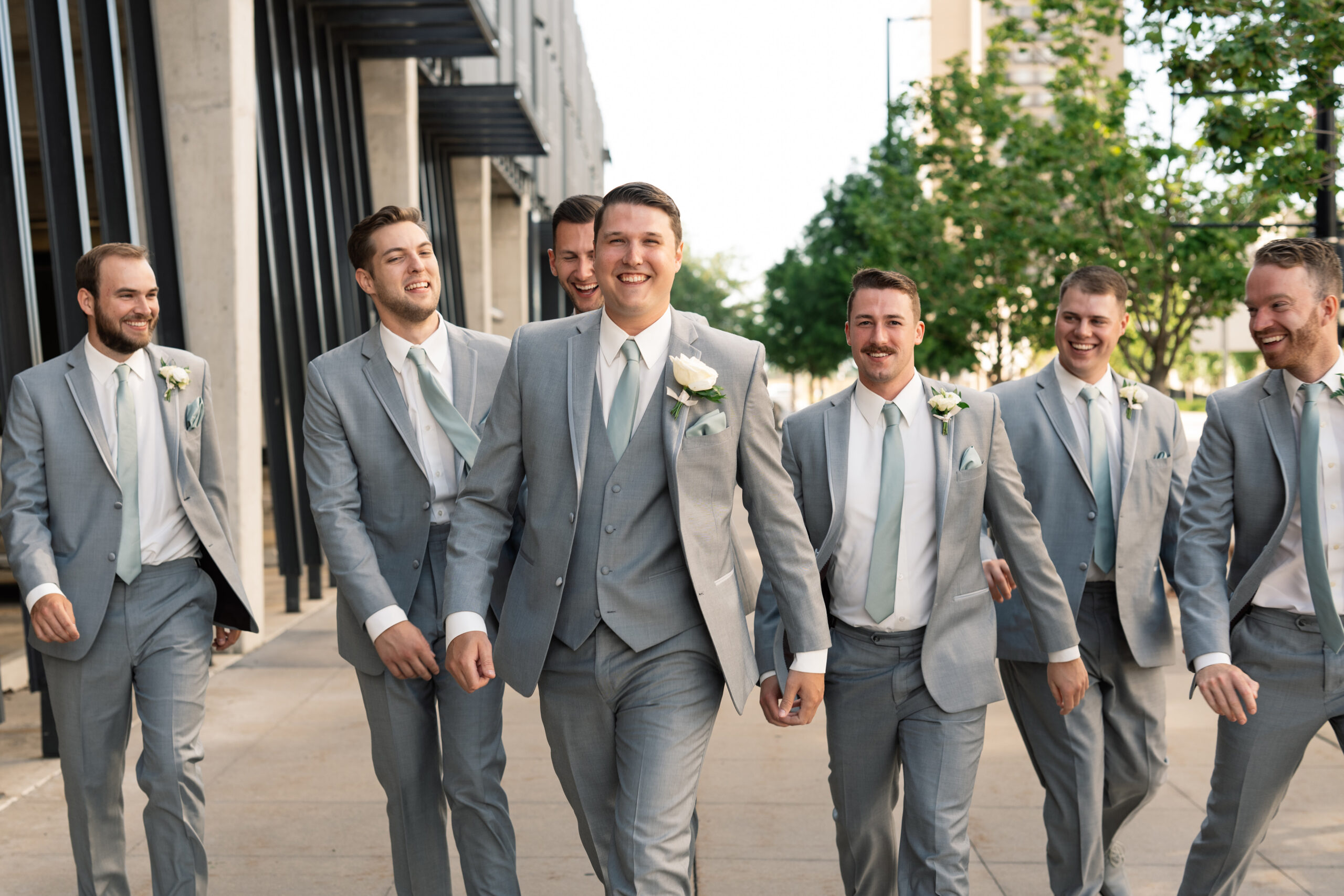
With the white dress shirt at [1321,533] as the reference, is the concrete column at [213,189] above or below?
above

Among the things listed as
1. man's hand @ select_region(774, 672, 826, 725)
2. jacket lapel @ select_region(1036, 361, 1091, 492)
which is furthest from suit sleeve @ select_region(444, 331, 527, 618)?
jacket lapel @ select_region(1036, 361, 1091, 492)

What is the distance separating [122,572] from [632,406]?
198 cm

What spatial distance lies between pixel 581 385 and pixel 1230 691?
2.04 meters

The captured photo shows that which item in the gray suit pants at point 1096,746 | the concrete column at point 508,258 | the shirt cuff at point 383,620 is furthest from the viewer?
the concrete column at point 508,258

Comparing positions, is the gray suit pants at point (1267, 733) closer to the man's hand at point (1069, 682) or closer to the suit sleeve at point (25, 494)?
the man's hand at point (1069, 682)

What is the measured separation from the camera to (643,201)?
12.1 feet

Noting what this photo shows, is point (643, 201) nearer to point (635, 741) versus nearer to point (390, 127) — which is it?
point (635, 741)

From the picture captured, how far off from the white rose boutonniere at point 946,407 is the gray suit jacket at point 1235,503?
0.74 meters

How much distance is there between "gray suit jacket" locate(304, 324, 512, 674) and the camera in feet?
14.3

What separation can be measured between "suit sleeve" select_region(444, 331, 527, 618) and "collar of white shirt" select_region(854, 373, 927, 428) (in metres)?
1.16

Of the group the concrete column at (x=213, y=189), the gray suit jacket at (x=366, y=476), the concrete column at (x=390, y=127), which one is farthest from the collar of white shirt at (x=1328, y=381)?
the concrete column at (x=390, y=127)

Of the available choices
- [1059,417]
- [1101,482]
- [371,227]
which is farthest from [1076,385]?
[371,227]

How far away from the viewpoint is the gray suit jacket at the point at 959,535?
4164 millimetres

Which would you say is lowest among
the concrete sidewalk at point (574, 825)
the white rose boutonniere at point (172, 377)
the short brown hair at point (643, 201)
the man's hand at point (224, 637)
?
the concrete sidewalk at point (574, 825)
